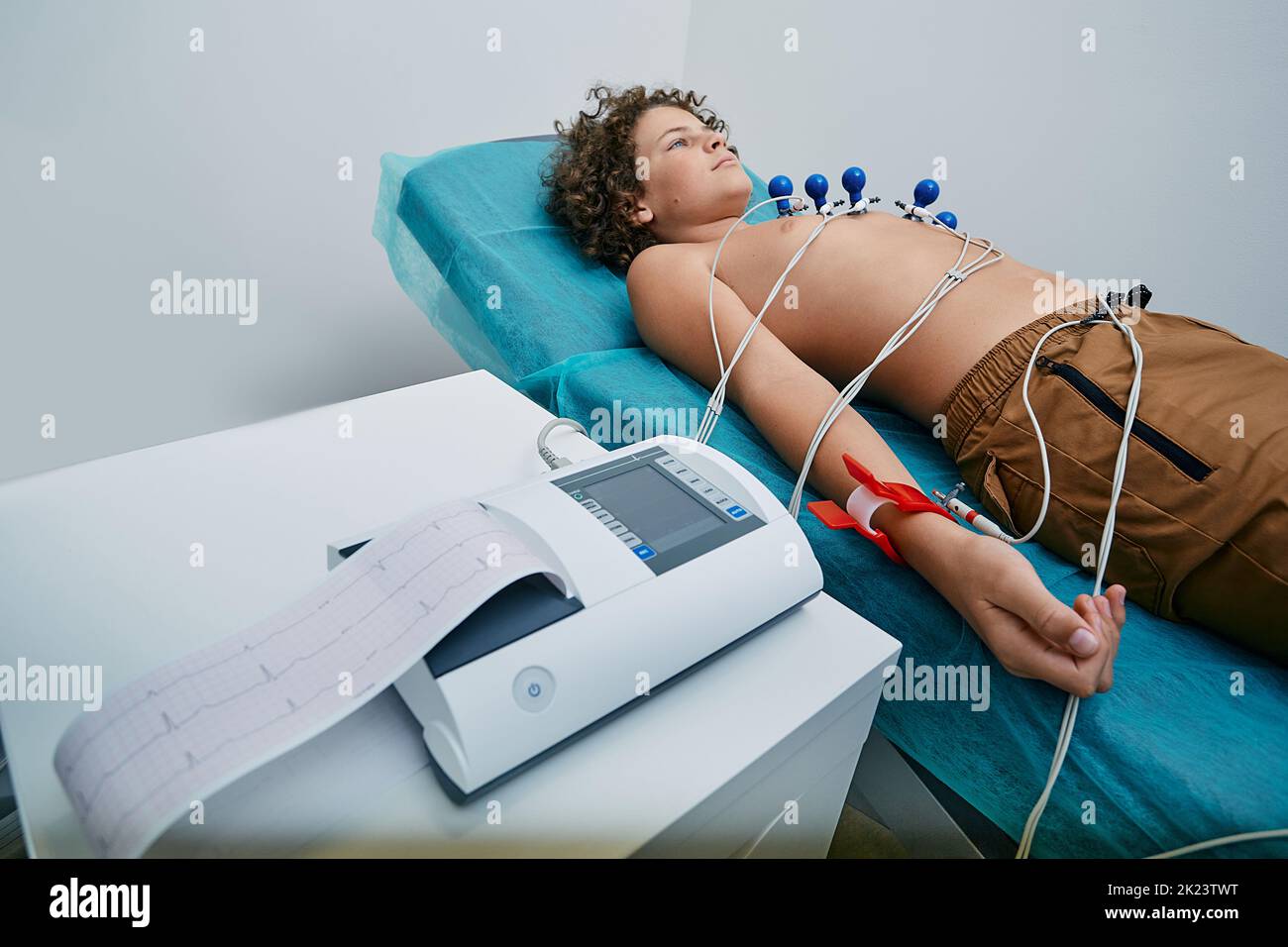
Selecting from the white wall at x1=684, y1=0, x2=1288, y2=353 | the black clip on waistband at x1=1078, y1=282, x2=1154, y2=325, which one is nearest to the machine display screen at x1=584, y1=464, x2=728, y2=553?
the black clip on waistband at x1=1078, y1=282, x2=1154, y2=325

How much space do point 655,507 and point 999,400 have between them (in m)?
0.55

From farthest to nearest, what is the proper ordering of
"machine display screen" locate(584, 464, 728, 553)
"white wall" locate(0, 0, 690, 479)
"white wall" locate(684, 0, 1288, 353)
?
1. "white wall" locate(684, 0, 1288, 353)
2. "white wall" locate(0, 0, 690, 479)
3. "machine display screen" locate(584, 464, 728, 553)

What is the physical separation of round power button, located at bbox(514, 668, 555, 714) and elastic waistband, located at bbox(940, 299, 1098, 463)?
0.72 metres

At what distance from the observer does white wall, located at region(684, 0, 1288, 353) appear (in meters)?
1.44

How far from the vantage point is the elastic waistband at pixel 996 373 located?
91cm

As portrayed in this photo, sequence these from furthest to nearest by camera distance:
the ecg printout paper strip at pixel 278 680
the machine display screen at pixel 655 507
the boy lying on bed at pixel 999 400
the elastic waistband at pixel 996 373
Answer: the elastic waistband at pixel 996 373, the boy lying on bed at pixel 999 400, the machine display screen at pixel 655 507, the ecg printout paper strip at pixel 278 680

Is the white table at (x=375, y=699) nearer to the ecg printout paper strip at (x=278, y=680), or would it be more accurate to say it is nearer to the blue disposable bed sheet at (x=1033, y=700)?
the ecg printout paper strip at (x=278, y=680)

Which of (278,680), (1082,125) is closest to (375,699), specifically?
(278,680)

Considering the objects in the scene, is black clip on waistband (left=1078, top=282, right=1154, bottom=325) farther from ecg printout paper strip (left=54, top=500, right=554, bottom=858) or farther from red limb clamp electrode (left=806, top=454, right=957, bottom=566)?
ecg printout paper strip (left=54, top=500, right=554, bottom=858)

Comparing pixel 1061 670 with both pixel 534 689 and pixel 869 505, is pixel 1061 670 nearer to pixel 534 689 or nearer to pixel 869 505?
pixel 869 505

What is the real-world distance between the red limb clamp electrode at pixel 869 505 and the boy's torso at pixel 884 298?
0.29 metres

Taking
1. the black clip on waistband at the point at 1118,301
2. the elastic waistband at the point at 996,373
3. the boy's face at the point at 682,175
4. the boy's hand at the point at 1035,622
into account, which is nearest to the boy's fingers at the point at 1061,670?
the boy's hand at the point at 1035,622

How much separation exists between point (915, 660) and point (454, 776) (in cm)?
52

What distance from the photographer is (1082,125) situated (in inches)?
64.1
